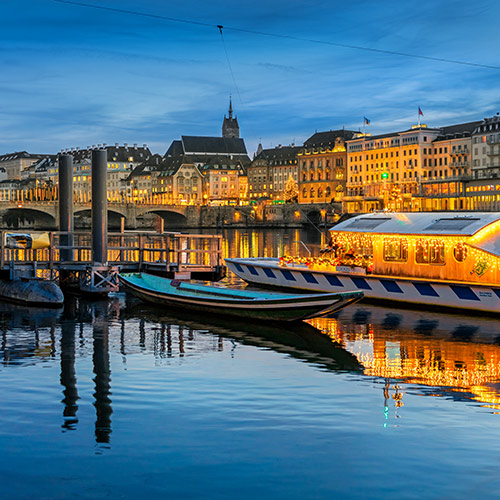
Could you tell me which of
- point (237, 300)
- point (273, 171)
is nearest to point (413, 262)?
point (237, 300)

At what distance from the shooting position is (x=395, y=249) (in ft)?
94.9

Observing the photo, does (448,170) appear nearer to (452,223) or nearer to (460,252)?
(452,223)

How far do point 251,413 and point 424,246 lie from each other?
1571 cm

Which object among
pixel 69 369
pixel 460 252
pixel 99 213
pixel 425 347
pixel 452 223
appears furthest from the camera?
pixel 99 213

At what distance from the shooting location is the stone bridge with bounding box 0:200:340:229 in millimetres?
130250

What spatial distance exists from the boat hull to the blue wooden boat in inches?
131

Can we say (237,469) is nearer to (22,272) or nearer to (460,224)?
(460,224)


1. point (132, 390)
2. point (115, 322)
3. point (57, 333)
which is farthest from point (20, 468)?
point (115, 322)

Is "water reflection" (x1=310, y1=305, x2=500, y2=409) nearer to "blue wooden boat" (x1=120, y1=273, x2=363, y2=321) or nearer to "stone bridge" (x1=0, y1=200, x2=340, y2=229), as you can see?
"blue wooden boat" (x1=120, y1=273, x2=363, y2=321)

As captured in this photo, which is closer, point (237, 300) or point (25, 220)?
point (237, 300)

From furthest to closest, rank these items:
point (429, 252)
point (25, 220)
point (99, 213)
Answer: point (25, 220) < point (99, 213) < point (429, 252)

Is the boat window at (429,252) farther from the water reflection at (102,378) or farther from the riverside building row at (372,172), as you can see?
the riverside building row at (372,172)

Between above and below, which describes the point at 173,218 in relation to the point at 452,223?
above

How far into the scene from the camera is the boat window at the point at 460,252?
2653 centimetres
